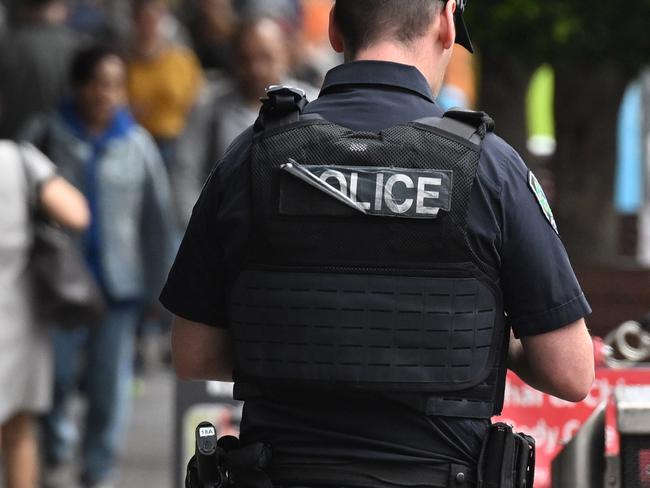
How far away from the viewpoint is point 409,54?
124 inches

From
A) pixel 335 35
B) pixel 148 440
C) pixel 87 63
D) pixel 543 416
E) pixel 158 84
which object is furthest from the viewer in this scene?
pixel 158 84

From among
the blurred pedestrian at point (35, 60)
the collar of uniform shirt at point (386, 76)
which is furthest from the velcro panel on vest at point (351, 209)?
the blurred pedestrian at point (35, 60)

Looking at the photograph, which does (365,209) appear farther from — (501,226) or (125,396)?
(125,396)

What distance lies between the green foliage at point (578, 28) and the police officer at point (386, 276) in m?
4.81

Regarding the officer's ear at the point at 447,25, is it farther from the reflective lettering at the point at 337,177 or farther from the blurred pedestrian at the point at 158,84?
the blurred pedestrian at the point at 158,84

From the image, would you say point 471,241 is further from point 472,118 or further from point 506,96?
point 506,96

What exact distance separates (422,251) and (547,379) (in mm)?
370

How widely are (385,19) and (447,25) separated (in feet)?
0.42

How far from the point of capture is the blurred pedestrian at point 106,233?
7285mm

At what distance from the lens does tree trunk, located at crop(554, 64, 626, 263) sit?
8727 mm

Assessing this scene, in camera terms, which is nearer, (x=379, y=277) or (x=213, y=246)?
(x=379, y=277)

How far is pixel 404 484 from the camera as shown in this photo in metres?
3.02

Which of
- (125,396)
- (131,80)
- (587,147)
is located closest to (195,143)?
(125,396)

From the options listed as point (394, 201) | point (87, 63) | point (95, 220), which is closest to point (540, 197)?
point (394, 201)
